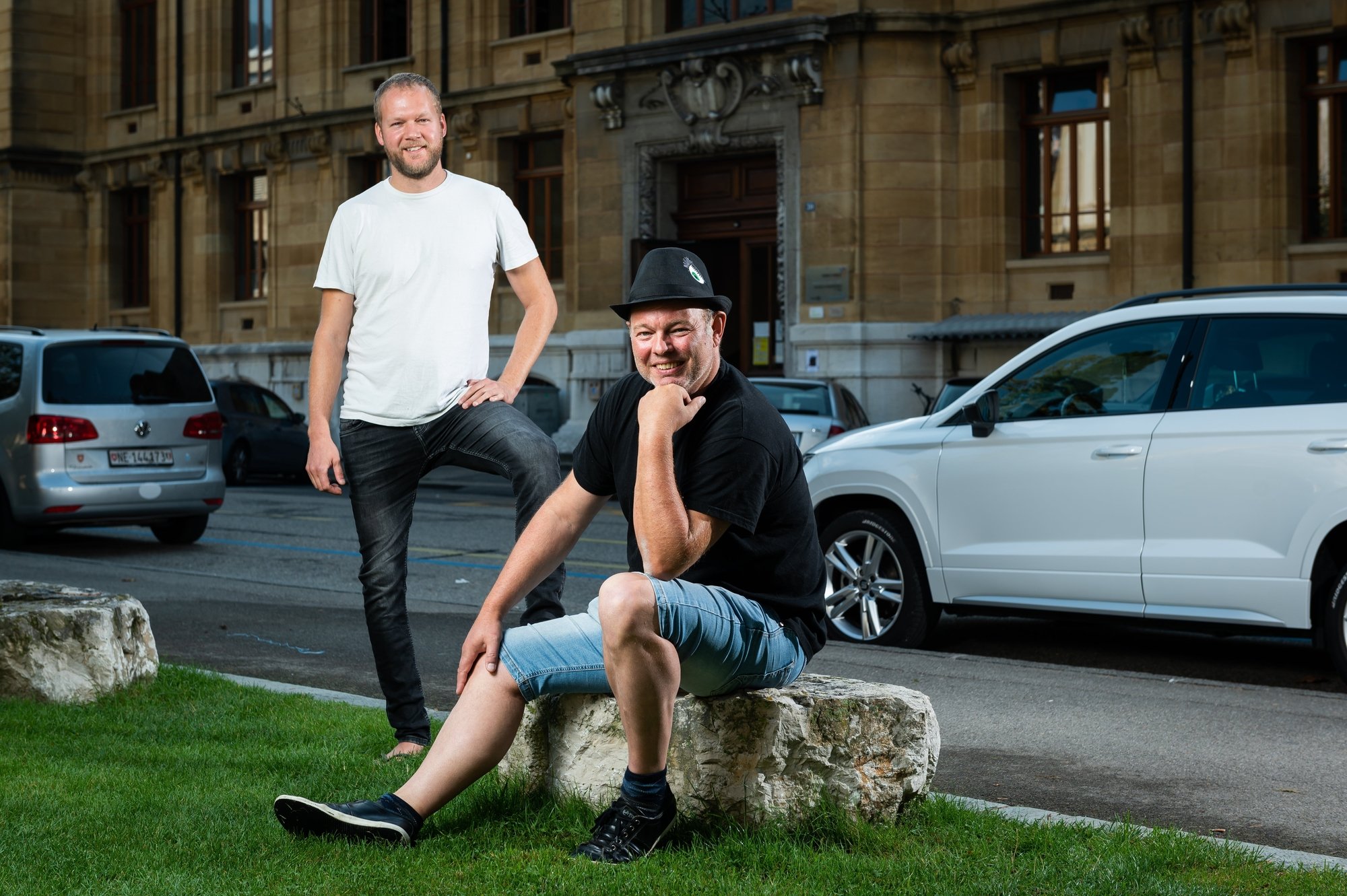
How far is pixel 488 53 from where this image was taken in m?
30.0

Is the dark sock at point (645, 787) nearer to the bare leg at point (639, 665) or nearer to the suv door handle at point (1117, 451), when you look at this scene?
the bare leg at point (639, 665)

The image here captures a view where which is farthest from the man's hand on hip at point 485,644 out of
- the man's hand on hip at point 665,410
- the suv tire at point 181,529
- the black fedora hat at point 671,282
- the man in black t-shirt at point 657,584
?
the suv tire at point 181,529

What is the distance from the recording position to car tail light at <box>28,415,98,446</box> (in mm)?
13523

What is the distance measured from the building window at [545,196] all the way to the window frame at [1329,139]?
1248 cm

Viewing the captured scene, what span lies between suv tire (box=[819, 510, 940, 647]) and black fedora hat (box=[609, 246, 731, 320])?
4.68 metres

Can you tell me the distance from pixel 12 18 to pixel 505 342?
16.4 m

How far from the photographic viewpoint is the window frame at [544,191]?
29328 millimetres

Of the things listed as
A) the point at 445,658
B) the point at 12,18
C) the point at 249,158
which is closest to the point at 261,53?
the point at 249,158

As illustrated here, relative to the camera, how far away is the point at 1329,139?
845 inches

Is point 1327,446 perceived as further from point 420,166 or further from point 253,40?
point 253,40

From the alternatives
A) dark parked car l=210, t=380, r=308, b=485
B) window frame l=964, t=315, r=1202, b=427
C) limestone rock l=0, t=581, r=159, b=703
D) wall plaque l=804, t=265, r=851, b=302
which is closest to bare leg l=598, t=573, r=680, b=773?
limestone rock l=0, t=581, r=159, b=703

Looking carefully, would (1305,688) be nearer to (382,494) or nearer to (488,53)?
(382,494)

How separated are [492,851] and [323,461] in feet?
5.66

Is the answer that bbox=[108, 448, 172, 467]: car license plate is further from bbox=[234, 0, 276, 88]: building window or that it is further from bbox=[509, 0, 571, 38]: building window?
bbox=[234, 0, 276, 88]: building window
